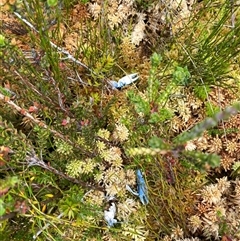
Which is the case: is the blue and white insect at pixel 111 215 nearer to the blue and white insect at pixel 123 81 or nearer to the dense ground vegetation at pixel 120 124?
the dense ground vegetation at pixel 120 124

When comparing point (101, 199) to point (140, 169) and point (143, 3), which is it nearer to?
point (140, 169)

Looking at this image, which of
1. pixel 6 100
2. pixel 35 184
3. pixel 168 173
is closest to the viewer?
pixel 6 100

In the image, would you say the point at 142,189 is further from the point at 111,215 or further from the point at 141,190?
the point at 111,215

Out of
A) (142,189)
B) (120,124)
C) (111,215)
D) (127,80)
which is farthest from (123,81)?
(111,215)

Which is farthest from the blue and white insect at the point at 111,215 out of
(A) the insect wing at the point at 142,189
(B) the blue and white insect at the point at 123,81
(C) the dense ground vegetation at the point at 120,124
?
(B) the blue and white insect at the point at 123,81

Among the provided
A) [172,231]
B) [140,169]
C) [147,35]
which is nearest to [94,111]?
[140,169]

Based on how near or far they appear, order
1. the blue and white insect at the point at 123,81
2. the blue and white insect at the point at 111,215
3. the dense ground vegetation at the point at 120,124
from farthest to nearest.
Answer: the blue and white insect at the point at 123,81 → the blue and white insect at the point at 111,215 → the dense ground vegetation at the point at 120,124

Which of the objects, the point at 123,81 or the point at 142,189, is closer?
the point at 142,189

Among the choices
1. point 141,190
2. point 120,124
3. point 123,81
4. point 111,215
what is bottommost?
point 111,215
